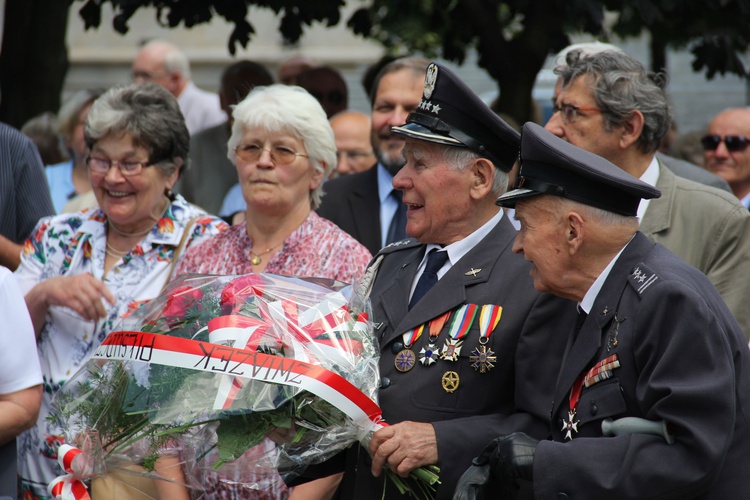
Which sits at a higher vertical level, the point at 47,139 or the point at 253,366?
the point at 253,366

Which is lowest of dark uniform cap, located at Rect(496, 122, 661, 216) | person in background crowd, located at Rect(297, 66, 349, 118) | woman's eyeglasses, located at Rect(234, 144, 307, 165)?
person in background crowd, located at Rect(297, 66, 349, 118)

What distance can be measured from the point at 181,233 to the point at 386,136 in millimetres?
1716

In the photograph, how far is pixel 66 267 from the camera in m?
4.80

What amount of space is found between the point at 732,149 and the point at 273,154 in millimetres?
4118

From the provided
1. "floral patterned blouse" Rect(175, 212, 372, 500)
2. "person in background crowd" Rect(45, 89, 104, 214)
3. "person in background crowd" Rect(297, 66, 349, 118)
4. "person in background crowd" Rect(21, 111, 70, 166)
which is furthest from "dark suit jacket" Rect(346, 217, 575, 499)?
"person in background crowd" Rect(21, 111, 70, 166)

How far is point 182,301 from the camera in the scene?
11.1 ft

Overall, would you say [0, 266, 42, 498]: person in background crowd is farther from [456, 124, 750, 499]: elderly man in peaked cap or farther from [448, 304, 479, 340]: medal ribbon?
[456, 124, 750, 499]: elderly man in peaked cap

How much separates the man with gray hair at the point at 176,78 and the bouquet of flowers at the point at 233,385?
19.5 feet

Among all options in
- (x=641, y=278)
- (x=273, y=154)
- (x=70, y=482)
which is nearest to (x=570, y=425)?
(x=641, y=278)

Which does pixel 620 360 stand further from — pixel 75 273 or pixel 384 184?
pixel 384 184

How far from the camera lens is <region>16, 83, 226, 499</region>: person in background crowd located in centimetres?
456

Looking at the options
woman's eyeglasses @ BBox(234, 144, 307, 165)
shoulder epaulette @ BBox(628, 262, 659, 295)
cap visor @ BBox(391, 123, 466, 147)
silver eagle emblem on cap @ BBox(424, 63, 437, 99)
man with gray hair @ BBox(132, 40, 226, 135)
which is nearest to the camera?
shoulder epaulette @ BBox(628, 262, 659, 295)

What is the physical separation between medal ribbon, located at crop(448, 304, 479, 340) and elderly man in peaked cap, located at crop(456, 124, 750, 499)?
A: 13.6 inches

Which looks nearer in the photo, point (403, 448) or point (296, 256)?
point (403, 448)
